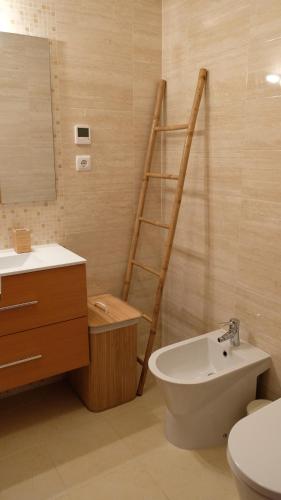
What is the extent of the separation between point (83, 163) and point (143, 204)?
1.48 ft

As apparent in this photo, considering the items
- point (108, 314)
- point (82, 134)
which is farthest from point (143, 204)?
point (108, 314)

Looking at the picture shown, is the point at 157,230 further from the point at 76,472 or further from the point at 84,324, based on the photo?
the point at 76,472

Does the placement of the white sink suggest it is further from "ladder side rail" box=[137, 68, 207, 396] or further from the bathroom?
"ladder side rail" box=[137, 68, 207, 396]

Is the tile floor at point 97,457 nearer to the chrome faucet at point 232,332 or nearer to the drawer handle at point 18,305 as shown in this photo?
the chrome faucet at point 232,332

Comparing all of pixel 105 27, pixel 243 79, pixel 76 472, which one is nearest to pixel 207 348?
pixel 76 472

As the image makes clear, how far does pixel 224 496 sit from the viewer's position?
1577 mm

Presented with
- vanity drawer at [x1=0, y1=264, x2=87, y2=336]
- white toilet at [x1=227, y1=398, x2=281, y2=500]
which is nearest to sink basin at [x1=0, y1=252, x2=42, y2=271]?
vanity drawer at [x1=0, y1=264, x2=87, y2=336]

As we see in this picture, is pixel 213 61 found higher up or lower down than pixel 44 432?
higher up

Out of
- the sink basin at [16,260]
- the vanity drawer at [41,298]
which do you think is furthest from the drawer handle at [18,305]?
the sink basin at [16,260]

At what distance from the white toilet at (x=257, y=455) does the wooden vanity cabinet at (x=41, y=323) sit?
0.90 m

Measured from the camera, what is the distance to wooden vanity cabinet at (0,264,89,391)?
1.71 metres

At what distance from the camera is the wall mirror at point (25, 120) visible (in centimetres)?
190

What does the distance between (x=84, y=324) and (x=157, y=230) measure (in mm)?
884

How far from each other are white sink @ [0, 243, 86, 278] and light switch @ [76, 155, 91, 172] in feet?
1.46
